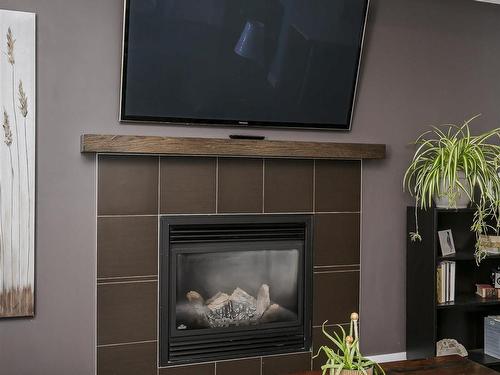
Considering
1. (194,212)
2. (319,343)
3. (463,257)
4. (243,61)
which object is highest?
(243,61)

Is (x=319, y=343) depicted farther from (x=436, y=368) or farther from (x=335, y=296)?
(x=436, y=368)

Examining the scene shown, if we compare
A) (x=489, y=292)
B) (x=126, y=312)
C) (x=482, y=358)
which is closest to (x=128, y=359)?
(x=126, y=312)

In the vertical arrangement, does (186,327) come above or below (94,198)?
below

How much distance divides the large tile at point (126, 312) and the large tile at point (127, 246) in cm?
Result: 8

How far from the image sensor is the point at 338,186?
11.3ft

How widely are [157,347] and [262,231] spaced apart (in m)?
0.90

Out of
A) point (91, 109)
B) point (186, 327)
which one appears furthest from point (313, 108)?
point (186, 327)

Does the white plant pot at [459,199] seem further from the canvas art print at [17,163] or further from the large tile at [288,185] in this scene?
the canvas art print at [17,163]

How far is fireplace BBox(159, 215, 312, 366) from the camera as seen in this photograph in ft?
10.2

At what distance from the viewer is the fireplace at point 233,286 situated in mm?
3109

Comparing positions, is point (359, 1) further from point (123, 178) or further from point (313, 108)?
point (123, 178)

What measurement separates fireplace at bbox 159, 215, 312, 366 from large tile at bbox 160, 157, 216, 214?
6 cm

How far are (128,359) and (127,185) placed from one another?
3.16 ft

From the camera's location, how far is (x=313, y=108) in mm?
3348
